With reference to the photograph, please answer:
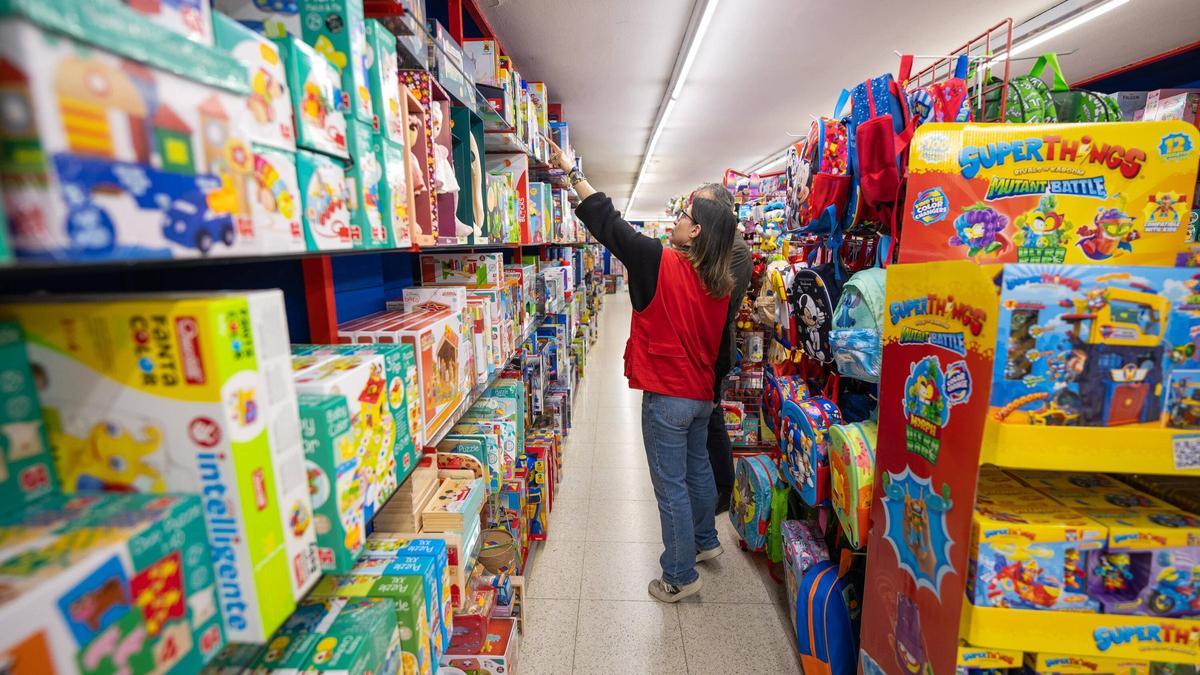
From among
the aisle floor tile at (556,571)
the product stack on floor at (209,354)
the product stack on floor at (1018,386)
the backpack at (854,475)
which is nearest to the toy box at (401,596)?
the product stack on floor at (209,354)

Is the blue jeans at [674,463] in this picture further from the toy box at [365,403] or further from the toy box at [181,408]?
the toy box at [181,408]

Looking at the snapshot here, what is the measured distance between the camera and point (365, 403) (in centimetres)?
90

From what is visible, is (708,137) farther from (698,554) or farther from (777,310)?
(698,554)

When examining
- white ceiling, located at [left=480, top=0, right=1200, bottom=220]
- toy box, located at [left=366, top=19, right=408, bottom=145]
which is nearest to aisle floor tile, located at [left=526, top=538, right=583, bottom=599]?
toy box, located at [left=366, top=19, right=408, bottom=145]

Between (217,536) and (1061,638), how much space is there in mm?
1584

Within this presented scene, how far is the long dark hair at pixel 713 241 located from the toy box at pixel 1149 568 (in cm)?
136

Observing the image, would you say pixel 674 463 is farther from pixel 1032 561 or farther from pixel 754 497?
pixel 1032 561

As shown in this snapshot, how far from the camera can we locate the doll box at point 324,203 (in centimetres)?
78

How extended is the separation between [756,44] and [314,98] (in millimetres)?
4464

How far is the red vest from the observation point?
7.06 feet

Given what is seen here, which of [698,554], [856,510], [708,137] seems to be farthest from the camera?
[708,137]

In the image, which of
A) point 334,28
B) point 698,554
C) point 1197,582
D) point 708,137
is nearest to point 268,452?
Answer: point 334,28

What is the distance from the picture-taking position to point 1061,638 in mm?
1082

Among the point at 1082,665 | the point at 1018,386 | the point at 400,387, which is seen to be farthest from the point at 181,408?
the point at 1082,665
